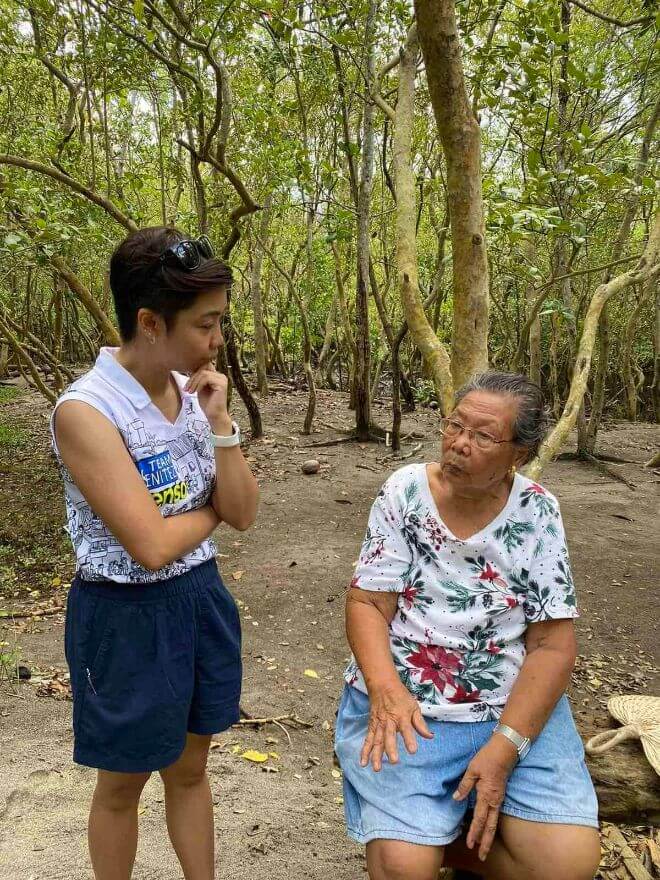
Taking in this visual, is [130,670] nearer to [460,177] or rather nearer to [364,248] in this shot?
[460,177]

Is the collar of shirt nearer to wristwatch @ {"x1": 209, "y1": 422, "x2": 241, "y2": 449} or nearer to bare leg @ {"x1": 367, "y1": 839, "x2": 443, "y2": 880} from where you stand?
wristwatch @ {"x1": 209, "y1": 422, "x2": 241, "y2": 449}

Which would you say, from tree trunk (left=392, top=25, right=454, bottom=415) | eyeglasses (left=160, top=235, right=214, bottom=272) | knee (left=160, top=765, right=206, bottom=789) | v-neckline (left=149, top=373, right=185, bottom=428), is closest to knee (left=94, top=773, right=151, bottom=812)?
knee (left=160, top=765, right=206, bottom=789)

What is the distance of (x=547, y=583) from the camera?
190cm

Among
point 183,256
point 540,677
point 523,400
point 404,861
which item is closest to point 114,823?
point 404,861

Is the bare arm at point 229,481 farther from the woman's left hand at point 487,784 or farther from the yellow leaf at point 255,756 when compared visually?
the yellow leaf at point 255,756

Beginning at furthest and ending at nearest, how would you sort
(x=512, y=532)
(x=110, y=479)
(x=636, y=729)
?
(x=636, y=729) < (x=512, y=532) < (x=110, y=479)

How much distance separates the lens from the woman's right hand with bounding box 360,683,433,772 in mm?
1758

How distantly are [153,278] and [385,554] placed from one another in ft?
3.33

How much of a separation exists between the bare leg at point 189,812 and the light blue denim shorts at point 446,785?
1.34 ft

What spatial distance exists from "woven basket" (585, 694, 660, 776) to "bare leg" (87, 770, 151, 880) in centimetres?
141

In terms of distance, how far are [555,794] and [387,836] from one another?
455 millimetres

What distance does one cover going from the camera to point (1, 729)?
3.02 metres

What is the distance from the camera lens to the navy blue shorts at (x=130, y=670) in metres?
1.58

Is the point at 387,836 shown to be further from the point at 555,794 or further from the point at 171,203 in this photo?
the point at 171,203
